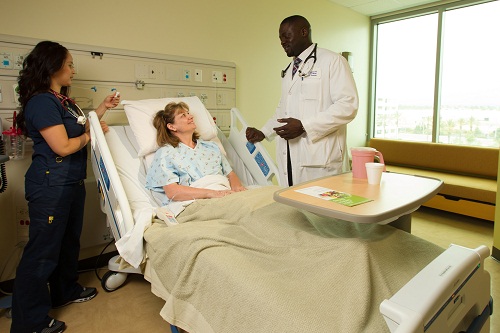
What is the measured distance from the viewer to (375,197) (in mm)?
1114

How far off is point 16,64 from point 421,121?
14.4ft

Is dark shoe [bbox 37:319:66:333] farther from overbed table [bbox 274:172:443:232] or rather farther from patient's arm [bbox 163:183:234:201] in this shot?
overbed table [bbox 274:172:443:232]

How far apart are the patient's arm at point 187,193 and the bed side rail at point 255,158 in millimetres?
Result: 449

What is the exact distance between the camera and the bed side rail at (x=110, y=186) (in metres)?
1.59

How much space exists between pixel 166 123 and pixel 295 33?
0.96m

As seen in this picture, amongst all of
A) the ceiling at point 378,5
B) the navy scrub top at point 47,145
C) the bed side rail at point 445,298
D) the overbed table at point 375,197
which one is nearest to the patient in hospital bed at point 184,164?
the navy scrub top at point 47,145

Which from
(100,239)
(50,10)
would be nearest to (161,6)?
(50,10)

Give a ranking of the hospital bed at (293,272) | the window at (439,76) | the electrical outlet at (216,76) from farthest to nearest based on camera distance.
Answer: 1. the window at (439,76)
2. the electrical outlet at (216,76)
3. the hospital bed at (293,272)

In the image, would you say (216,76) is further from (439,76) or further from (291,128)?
(439,76)

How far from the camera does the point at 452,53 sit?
404 centimetres

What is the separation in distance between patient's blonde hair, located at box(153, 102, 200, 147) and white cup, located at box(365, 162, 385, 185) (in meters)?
1.19

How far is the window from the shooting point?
→ 381 cm

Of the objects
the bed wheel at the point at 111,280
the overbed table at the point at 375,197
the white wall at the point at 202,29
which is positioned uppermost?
the white wall at the point at 202,29

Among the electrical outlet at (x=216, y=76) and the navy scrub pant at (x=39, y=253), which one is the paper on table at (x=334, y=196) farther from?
the electrical outlet at (x=216, y=76)
